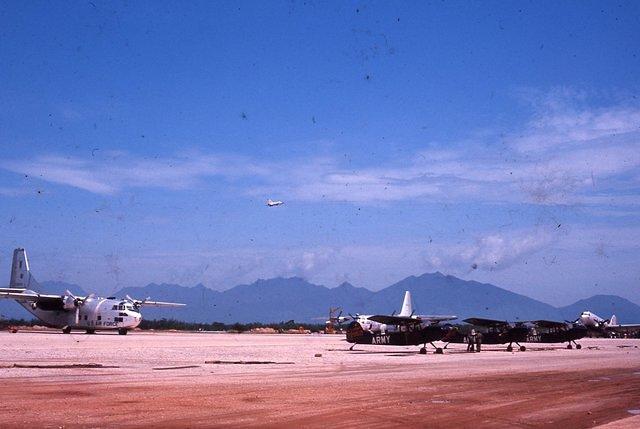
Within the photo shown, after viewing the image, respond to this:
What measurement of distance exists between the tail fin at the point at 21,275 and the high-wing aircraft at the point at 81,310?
16.7 ft

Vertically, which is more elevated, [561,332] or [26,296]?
[26,296]

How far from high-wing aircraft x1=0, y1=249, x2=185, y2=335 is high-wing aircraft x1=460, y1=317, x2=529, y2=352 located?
1297 inches

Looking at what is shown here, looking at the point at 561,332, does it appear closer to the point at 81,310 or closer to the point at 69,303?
the point at 81,310

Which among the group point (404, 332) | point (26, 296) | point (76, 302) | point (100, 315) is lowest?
point (404, 332)

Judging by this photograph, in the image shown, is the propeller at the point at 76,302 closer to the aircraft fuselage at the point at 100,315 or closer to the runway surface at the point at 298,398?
the aircraft fuselage at the point at 100,315

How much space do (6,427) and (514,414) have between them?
920 cm

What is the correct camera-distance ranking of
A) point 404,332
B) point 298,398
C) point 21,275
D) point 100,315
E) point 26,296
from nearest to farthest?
point 298,398 < point 404,332 < point 100,315 < point 26,296 < point 21,275

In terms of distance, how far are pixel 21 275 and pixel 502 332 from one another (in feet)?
179

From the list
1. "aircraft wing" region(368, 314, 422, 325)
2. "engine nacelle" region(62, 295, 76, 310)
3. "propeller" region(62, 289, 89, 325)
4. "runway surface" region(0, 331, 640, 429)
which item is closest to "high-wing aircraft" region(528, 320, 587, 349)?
"aircraft wing" region(368, 314, 422, 325)

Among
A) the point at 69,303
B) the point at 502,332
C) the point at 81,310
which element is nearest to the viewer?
the point at 502,332

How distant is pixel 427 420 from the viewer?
12.7 meters

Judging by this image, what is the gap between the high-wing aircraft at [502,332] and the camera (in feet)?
188

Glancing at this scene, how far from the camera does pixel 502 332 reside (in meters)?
59.3

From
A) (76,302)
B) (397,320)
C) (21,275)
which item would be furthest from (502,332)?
(21,275)
